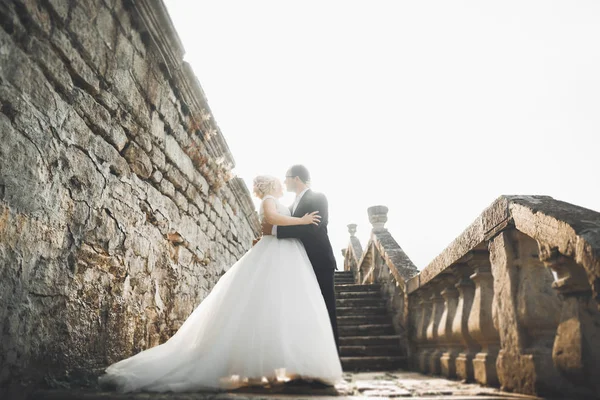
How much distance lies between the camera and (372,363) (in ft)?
15.0

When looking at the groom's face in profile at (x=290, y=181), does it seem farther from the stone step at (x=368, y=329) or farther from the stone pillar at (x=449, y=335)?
the stone step at (x=368, y=329)

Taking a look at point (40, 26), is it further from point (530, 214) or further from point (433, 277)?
point (433, 277)

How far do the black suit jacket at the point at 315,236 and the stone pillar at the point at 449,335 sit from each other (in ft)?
3.48

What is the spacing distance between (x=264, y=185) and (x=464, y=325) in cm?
177

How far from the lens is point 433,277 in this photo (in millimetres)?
3488

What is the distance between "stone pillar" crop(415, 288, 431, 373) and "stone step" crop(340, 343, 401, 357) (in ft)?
2.56

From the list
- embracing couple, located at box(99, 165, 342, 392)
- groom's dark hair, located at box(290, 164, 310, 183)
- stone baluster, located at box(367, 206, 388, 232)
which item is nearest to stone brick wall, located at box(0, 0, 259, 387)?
embracing couple, located at box(99, 165, 342, 392)

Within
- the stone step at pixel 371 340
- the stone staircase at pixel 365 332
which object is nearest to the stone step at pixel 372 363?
the stone staircase at pixel 365 332

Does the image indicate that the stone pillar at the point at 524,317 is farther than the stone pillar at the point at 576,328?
Yes

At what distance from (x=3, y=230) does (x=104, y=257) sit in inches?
32.0

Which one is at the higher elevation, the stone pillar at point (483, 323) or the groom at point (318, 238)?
the groom at point (318, 238)

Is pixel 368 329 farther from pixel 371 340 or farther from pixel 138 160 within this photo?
pixel 138 160

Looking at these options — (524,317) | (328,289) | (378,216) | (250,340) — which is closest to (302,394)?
(250,340)

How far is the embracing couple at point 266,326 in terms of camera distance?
6.65 feet
